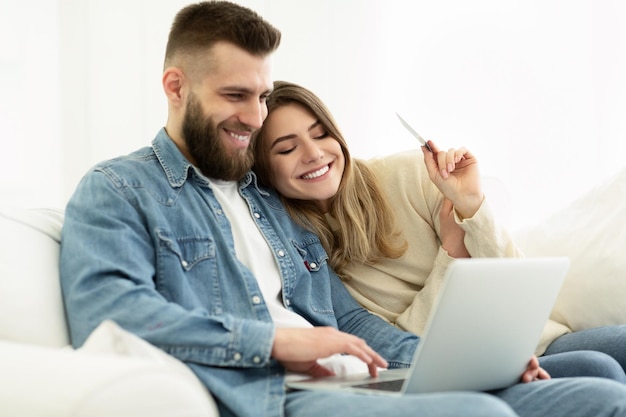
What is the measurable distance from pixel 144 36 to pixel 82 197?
2.04 meters

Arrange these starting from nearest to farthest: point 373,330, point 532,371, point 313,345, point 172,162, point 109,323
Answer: point 109,323 → point 313,345 → point 532,371 → point 172,162 → point 373,330

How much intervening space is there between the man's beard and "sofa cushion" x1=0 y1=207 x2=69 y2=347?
37 cm

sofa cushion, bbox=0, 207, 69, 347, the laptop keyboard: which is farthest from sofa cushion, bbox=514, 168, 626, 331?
sofa cushion, bbox=0, 207, 69, 347

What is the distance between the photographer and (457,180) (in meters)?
2.15

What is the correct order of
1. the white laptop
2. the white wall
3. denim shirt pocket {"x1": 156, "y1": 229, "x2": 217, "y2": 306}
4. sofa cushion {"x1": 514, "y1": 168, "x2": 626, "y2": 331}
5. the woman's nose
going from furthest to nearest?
the white wall → sofa cushion {"x1": 514, "y1": 168, "x2": 626, "y2": 331} → the woman's nose → denim shirt pocket {"x1": 156, "y1": 229, "x2": 217, "y2": 306} → the white laptop

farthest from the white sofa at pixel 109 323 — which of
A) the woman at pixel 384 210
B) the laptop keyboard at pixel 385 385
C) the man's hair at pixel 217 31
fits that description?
the man's hair at pixel 217 31

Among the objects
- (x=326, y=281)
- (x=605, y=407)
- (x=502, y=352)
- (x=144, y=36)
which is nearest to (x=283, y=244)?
(x=326, y=281)

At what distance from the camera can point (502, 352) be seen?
151cm

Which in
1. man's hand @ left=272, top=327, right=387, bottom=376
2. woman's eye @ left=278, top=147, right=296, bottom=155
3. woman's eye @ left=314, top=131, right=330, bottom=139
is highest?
woman's eye @ left=314, top=131, right=330, bottom=139

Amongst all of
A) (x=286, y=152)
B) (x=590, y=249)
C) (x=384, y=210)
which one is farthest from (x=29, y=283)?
(x=590, y=249)

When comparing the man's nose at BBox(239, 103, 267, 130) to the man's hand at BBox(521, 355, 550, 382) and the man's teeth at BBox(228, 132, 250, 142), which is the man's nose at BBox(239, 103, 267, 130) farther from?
the man's hand at BBox(521, 355, 550, 382)

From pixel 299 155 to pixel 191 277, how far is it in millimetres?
538

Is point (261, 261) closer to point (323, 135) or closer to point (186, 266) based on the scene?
point (186, 266)

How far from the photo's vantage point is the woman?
6.93 feet
